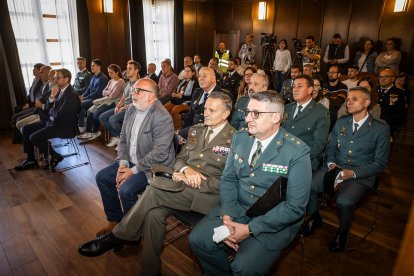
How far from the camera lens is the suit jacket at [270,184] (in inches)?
62.0

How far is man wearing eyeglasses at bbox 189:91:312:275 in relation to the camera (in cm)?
157

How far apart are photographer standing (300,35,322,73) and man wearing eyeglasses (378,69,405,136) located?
2.83 metres

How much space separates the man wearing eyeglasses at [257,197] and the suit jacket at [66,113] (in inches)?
104

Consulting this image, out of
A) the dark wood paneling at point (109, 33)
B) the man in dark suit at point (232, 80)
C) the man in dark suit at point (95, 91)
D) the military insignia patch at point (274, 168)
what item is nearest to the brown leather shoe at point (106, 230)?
the military insignia patch at point (274, 168)

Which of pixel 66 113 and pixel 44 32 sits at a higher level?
pixel 44 32

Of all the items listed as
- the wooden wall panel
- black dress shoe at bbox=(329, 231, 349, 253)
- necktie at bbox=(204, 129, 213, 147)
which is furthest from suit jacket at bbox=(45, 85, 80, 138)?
the wooden wall panel

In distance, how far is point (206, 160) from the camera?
208cm

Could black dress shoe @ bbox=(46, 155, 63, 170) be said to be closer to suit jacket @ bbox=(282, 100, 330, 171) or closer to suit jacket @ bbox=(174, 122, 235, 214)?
suit jacket @ bbox=(174, 122, 235, 214)

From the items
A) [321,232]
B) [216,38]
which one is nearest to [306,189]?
[321,232]

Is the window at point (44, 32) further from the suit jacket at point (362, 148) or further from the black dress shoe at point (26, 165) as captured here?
the suit jacket at point (362, 148)

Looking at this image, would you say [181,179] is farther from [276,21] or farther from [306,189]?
[276,21]

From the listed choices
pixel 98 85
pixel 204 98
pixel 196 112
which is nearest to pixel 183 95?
pixel 196 112

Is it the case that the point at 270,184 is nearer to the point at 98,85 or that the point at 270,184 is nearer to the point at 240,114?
the point at 240,114

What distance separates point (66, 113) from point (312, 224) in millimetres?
3230
